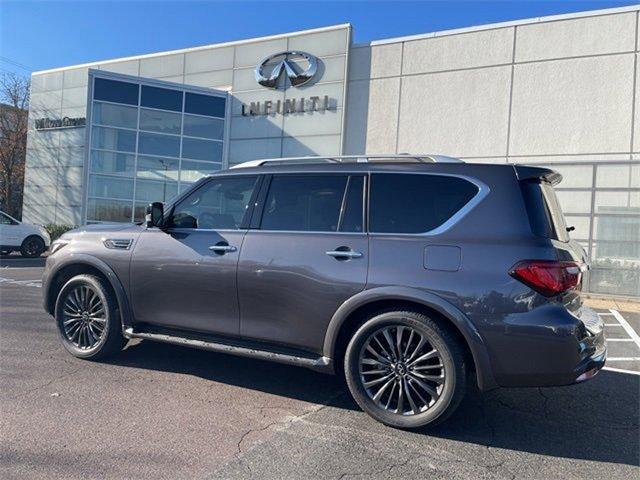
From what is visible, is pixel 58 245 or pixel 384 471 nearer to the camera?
pixel 384 471

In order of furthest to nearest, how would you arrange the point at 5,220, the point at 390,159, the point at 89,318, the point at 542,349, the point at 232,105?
the point at 232,105 → the point at 5,220 → the point at 89,318 → the point at 390,159 → the point at 542,349

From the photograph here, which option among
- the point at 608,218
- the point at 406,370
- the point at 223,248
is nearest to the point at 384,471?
the point at 406,370

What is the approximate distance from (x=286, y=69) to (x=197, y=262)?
13.5 metres

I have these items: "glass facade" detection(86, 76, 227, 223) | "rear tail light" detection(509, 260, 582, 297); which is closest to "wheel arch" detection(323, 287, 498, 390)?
"rear tail light" detection(509, 260, 582, 297)

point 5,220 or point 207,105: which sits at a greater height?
point 207,105

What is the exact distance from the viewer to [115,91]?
1780 centimetres

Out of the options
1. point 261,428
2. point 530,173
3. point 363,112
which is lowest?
point 261,428

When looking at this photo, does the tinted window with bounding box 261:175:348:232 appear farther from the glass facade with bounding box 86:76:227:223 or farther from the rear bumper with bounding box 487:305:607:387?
the glass facade with bounding box 86:76:227:223

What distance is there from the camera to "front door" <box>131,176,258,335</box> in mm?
4406

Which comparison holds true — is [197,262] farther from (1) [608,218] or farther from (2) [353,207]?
(1) [608,218]

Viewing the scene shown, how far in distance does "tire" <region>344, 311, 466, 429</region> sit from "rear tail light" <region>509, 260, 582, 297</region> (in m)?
0.63

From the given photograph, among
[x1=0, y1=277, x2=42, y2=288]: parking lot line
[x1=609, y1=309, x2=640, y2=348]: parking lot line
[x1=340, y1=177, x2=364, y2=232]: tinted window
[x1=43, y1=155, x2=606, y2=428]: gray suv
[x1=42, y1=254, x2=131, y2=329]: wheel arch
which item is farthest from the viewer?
[x1=0, y1=277, x2=42, y2=288]: parking lot line

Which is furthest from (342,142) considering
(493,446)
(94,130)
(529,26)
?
(493,446)

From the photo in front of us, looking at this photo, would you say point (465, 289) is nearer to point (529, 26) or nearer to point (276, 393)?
point (276, 393)
